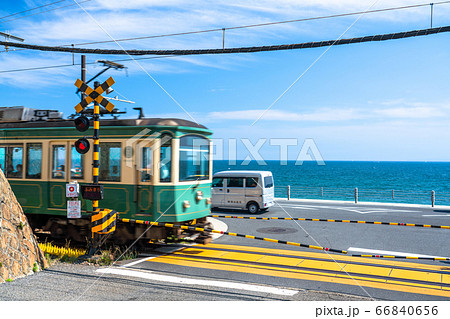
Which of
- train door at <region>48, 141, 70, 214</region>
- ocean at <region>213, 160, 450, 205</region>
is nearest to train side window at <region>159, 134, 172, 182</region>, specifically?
train door at <region>48, 141, 70, 214</region>

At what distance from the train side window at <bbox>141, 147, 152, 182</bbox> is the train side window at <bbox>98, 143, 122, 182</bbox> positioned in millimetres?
682

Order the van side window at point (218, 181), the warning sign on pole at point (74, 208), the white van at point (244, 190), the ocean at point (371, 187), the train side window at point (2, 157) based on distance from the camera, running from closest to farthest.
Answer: the warning sign on pole at point (74, 208), the train side window at point (2, 157), the white van at point (244, 190), the van side window at point (218, 181), the ocean at point (371, 187)

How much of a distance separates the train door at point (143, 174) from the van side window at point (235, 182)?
363 inches

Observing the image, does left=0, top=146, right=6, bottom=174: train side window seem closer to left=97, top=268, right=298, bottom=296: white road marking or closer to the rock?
the rock

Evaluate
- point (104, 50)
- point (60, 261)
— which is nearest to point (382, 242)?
point (60, 261)

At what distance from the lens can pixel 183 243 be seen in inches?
448

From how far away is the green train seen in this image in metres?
9.64

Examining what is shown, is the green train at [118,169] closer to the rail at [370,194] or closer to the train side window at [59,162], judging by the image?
the train side window at [59,162]

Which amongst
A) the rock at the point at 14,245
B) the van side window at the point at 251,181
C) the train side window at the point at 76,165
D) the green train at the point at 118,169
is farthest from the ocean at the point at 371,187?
the rock at the point at 14,245

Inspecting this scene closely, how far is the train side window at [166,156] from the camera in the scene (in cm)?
965

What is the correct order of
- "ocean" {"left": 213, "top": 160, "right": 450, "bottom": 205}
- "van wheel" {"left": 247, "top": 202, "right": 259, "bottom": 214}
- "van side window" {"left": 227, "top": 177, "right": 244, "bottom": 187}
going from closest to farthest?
"van wheel" {"left": 247, "top": 202, "right": 259, "bottom": 214}, "van side window" {"left": 227, "top": 177, "right": 244, "bottom": 187}, "ocean" {"left": 213, "top": 160, "right": 450, "bottom": 205}

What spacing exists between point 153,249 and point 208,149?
3.23 m

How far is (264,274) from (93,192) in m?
4.42
